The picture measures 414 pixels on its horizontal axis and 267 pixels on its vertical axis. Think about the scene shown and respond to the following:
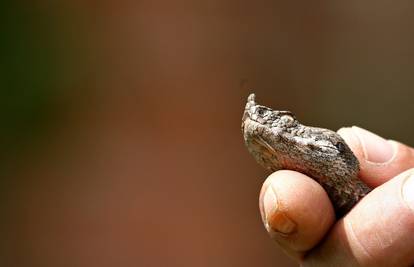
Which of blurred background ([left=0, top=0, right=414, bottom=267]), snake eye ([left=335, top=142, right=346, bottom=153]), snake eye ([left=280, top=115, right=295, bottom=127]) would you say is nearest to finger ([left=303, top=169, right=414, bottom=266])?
snake eye ([left=335, top=142, right=346, bottom=153])

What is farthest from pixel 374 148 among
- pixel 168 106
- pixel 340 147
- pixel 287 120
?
pixel 168 106

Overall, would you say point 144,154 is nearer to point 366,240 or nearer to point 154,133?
point 154,133

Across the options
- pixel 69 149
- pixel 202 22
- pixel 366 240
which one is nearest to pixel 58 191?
pixel 69 149

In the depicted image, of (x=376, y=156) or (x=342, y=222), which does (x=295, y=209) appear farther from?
(x=376, y=156)

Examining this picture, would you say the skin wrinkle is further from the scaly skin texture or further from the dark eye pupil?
the dark eye pupil

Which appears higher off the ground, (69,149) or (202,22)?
(202,22)

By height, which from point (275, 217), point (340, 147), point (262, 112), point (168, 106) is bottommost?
point (168, 106)

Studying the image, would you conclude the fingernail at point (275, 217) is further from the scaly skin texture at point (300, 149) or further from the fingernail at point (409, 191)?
the fingernail at point (409, 191)
